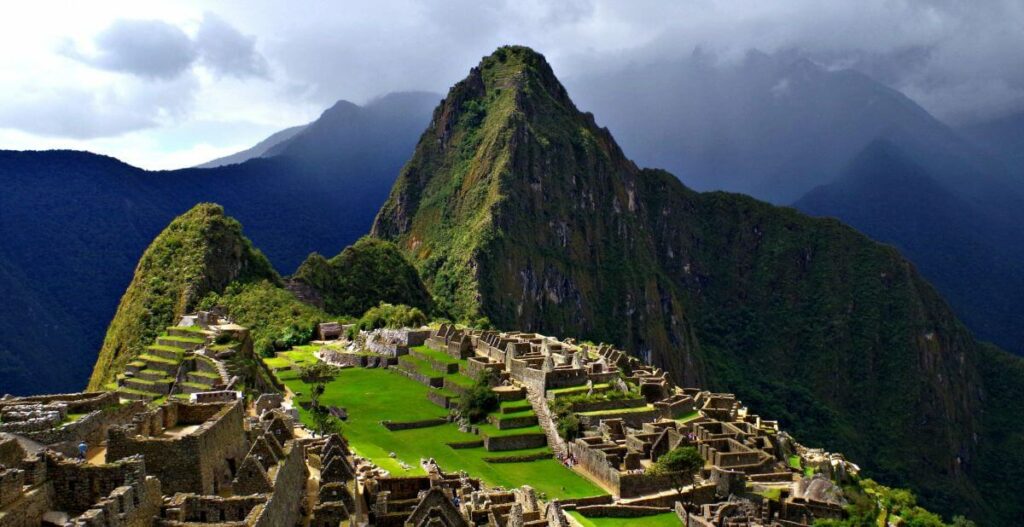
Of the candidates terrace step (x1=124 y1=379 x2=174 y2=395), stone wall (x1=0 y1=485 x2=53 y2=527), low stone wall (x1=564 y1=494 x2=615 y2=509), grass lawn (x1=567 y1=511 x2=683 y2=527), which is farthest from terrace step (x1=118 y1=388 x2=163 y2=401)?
stone wall (x1=0 y1=485 x2=53 y2=527)

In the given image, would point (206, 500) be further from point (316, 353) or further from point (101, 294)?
point (101, 294)

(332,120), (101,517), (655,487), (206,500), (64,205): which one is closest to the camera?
(101,517)

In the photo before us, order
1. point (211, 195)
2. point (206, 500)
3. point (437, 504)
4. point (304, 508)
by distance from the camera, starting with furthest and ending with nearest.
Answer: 1. point (211, 195)
2. point (437, 504)
3. point (304, 508)
4. point (206, 500)

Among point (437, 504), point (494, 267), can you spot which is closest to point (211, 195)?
point (494, 267)

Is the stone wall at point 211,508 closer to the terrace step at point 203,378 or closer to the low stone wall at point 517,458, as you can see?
the terrace step at point 203,378

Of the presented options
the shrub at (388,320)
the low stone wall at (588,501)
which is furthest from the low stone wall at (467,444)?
the shrub at (388,320)
